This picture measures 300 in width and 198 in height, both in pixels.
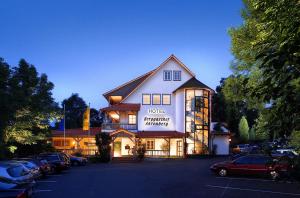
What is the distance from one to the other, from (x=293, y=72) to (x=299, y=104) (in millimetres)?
320

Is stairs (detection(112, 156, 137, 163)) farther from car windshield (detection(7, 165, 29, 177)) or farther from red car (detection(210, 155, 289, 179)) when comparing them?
car windshield (detection(7, 165, 29, 177))

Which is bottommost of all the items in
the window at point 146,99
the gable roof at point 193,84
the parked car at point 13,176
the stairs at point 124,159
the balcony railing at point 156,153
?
the stairs at point 124,159

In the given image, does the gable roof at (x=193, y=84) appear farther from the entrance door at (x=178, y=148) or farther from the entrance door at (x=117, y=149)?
the entrance door at (x=117, y=149)

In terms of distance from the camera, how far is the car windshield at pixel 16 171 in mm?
14961

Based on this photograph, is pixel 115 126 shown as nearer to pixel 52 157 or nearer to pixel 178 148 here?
pixel 178 148

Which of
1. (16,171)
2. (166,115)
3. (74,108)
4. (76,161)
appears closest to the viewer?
(16,171)

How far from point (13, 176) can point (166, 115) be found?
133ft

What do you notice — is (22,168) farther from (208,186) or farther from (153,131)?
(153,131)

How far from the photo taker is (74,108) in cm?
10512

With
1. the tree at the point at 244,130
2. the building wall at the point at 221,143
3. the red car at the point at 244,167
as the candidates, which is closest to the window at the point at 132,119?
the building wall at the point at 221,143

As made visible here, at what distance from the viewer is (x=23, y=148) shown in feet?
136

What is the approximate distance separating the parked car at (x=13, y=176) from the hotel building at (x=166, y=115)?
35.8 m

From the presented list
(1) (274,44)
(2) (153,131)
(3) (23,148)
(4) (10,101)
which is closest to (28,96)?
(4) (10,101)

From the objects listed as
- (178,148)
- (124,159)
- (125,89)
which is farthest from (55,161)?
(125,89)
